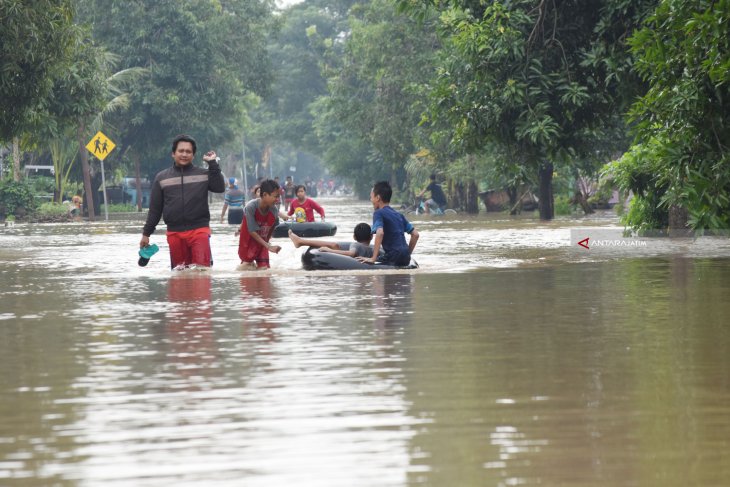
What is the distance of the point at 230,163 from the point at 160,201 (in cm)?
11049

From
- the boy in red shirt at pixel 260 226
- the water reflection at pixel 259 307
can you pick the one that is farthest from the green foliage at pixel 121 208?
the water reflection at pixel 259 307

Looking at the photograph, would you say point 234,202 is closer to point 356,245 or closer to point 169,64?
point 169,64

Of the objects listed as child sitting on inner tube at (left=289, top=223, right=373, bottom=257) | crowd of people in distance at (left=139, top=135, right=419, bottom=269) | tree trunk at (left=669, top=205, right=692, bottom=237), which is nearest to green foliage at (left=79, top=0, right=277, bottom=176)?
tree trunk at (left=669, top=205, right=692, bottom=237)

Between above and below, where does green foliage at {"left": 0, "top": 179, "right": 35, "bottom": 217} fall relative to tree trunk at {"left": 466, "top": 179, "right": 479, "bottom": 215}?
above

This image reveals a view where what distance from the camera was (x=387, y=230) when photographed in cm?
1958

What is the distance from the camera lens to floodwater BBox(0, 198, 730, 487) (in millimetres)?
6461

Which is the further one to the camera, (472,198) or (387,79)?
(387,79)

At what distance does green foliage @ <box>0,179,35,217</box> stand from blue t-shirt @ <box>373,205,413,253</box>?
122ft

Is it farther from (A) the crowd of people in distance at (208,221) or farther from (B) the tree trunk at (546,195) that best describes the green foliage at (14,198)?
(A) the crowd of people in distance at (208,221)

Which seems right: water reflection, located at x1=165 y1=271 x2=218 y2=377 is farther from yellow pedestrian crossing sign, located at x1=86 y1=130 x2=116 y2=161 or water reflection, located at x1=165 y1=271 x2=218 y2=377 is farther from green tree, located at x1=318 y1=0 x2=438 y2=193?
green tree, located at x1=318 y1=0 x2=438 y2=193

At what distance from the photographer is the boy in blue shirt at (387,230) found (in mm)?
19312

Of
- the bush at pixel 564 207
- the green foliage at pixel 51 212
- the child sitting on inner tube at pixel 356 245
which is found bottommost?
the bush at pixel 564 207

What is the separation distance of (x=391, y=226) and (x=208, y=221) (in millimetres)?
2833

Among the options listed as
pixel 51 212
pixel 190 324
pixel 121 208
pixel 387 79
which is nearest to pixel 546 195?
pixel 387 79
